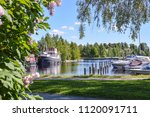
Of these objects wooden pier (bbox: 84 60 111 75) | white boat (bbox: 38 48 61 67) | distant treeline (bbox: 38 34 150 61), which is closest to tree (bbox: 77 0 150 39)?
wooden pier (bbox: 84 60 111 75)

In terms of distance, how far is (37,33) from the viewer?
4746mm

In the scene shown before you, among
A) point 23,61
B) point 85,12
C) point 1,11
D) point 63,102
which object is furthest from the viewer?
point 85,12

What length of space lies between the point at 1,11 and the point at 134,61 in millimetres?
60785

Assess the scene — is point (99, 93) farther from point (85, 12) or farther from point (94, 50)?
point (94, 50)

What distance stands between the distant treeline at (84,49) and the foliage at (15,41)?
127 m

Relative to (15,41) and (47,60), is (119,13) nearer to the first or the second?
(15,41)

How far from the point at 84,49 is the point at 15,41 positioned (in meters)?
166

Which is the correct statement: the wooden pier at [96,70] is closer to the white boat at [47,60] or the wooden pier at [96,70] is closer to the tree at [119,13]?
the tree at [119,13]

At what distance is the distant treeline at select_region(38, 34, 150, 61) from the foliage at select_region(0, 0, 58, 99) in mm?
126897

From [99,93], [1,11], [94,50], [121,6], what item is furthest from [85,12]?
[94,50]

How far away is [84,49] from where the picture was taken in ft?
557

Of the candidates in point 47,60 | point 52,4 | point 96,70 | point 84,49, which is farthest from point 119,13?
point 84,49

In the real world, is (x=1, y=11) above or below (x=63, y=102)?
above

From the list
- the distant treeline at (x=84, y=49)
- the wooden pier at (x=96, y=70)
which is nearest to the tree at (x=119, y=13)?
the wooden pier at (x=96, y=70)
